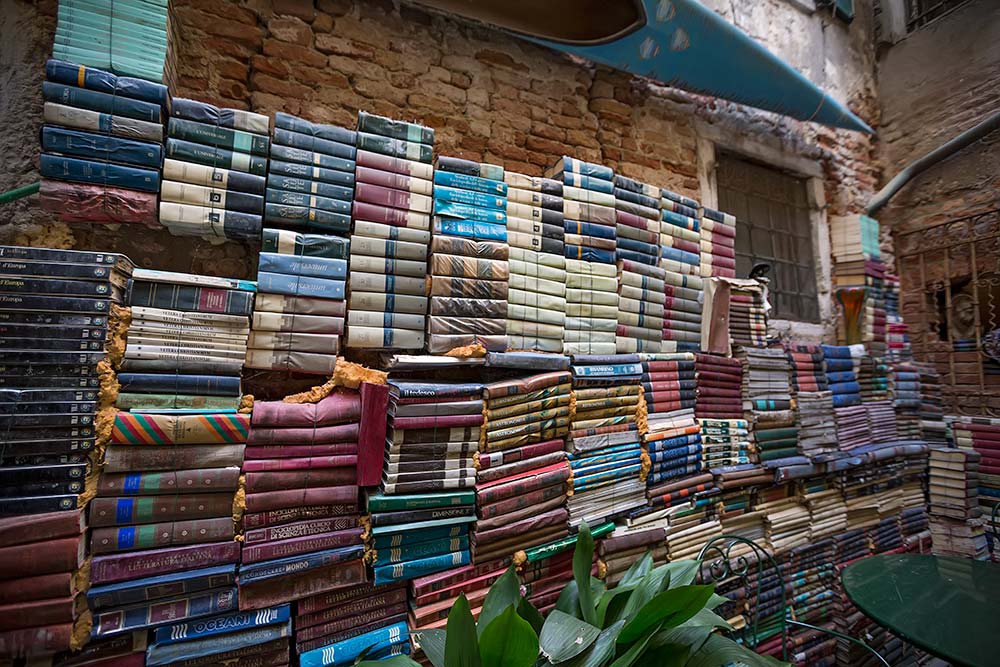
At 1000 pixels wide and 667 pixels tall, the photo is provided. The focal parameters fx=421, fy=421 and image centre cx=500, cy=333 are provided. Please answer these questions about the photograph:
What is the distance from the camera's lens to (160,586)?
1648 mm

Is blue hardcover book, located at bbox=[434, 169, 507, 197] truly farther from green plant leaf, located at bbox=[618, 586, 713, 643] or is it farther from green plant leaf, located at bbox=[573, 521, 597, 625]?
green plant leaf, located at bbox=[618, 586, 713, 643]

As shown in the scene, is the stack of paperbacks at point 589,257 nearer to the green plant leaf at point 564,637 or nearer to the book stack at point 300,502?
the book stack at point 300,502

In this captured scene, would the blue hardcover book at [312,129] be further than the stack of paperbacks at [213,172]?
Yes

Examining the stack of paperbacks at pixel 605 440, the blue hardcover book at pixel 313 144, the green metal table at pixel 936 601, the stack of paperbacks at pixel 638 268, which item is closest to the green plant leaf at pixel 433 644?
the stack of paperbacks at pixel 605 440

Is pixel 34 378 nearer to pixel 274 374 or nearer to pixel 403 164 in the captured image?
pixel 274 374

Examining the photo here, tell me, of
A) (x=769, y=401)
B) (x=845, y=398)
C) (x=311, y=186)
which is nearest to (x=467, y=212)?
(x=311, y=186)

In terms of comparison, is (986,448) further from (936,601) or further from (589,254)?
(589,254)

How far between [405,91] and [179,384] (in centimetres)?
212

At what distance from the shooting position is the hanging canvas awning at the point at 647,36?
9.40ft

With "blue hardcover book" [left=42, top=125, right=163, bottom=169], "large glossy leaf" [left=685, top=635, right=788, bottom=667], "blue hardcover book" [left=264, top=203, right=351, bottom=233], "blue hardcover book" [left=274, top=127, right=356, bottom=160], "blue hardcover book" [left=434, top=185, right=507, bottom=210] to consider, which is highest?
"blue hardcover book" [left=274, top=127, right=356, bottom=160]

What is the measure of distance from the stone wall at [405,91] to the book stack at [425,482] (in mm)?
1209

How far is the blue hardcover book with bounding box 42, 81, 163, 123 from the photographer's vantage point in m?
1.65

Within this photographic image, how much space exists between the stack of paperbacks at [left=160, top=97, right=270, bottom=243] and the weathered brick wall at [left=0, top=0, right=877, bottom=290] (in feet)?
0.97

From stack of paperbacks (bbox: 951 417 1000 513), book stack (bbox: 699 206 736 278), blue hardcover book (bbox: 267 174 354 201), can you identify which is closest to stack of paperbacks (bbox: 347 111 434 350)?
blue hardcover book (bbox: 267 174 354 201)
